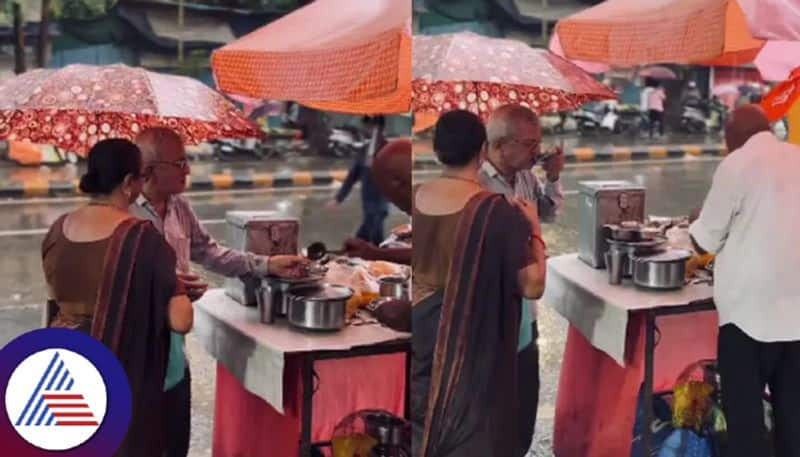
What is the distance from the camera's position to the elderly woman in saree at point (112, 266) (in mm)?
2447

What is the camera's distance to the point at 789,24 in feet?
9.68

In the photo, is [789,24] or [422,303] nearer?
[422,303]

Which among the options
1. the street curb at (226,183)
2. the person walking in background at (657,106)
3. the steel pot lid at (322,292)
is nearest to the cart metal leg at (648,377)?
the person walking in background at (657,106)

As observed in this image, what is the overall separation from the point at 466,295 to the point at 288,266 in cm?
46

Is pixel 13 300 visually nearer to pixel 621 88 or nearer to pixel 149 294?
pixel 149 294

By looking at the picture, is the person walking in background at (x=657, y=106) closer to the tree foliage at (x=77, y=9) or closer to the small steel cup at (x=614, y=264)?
the small steel cup at (x=614, y=264)

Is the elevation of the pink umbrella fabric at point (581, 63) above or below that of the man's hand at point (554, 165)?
above

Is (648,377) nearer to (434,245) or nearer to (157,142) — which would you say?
(434,245)

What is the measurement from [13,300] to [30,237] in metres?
0.16

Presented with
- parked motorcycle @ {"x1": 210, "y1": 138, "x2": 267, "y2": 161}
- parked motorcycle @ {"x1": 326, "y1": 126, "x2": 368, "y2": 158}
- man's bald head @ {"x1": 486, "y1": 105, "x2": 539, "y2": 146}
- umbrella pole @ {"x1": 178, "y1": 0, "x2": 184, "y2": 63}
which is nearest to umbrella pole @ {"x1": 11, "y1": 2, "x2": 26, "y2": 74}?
umbrella pole @ {"x1": 178, "y1": 0, "x2": 184, "y2": 63}

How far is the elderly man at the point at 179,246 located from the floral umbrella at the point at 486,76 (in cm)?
56

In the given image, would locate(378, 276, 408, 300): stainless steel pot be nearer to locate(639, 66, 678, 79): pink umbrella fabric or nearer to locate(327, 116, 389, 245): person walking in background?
locate(327, 116, 389, 245): person walking in background

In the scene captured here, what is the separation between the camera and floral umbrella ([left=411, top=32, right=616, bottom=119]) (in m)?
2.51

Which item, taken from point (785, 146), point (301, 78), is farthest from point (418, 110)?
point (785, 146)
